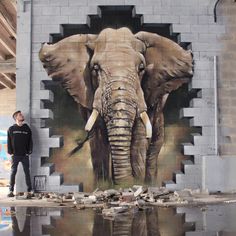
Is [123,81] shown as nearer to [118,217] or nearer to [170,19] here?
[170,19]

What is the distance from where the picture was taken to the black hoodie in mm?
10242

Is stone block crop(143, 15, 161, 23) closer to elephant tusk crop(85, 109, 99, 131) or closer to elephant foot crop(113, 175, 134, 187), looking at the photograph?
elephant tusk crop(85, 109, 99, 131)

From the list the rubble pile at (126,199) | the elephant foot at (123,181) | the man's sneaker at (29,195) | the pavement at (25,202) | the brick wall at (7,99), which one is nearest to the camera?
the rubble pile at (126,199)

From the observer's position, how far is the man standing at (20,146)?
403 inches

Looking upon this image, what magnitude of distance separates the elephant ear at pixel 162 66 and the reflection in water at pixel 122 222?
3605mm

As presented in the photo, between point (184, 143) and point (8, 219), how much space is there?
17.1 ft

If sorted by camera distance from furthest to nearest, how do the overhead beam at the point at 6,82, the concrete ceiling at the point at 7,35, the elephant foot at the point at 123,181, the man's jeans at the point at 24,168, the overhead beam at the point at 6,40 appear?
the overhead beam at the point at 6,82
the overhead beam at the point at 6,40
the concrete ceiling at the point at 7,35
the elephant foot at the point at 123,181
the man's jeans at the point at 24,168

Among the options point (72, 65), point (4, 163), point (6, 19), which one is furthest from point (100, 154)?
point (4, 163)

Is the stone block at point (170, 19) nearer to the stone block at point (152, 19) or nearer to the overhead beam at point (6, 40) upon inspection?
the stone block at point (152, 19)

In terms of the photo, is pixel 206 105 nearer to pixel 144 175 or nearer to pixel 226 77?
pixel 226 77

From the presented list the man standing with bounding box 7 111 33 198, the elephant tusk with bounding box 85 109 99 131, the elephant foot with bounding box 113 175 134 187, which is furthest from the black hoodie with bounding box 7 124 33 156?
the elephant foot with bounding box 113 175 134 187

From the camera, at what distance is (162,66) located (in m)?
10.9

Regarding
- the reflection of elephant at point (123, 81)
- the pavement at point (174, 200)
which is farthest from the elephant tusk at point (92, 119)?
the pavement at point (174, 200)

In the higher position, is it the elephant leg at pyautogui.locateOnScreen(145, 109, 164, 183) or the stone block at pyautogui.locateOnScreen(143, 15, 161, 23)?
the stone block at pyautogui.locateOnScreen(143, 15, 161, 23)
